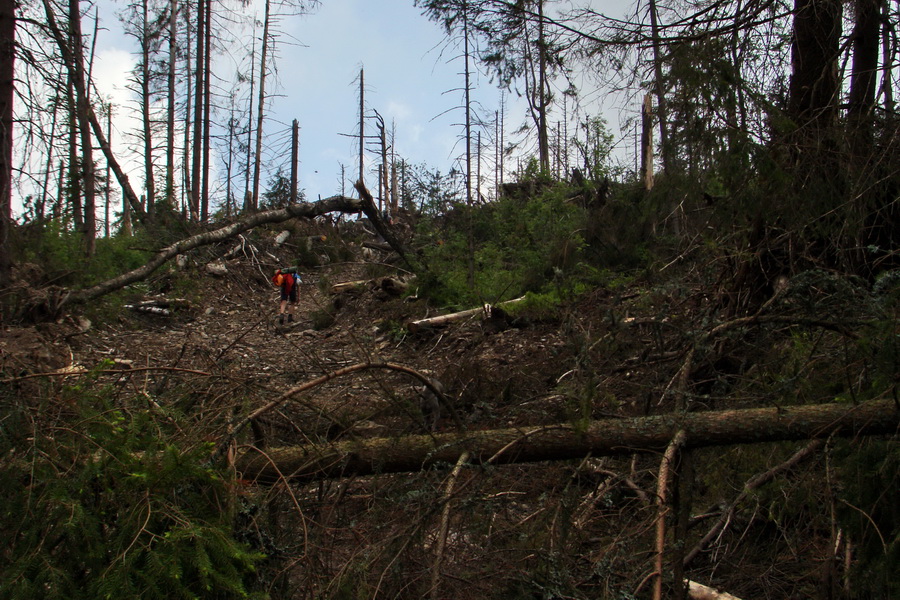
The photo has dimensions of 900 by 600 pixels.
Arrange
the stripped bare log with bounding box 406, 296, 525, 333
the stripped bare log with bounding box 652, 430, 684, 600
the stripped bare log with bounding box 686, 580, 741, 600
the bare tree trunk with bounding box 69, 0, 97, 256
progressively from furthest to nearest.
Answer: the stripped bare log with bounding box 406, 296, 525, 333
the bare tree trunk with bounding box 69, 0, 97, 256
the stripped bare log with bounding box 686, 580, 741, 600
the stripped bare log with bounding box 652, 430, 684, 600

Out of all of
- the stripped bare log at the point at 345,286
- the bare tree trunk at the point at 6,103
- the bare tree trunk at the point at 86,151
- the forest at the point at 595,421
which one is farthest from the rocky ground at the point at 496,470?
the stripped bare log at the point at 345,286

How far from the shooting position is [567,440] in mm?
3107

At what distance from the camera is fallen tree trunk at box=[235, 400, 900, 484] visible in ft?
9.53

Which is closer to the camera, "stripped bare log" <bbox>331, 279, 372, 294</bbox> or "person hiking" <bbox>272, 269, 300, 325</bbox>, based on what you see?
"person hiking" <bbox>272, 269, 300, 325</bbox>

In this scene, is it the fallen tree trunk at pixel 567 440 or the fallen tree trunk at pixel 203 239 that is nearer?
the fallen tree trunk at pixel 567 440

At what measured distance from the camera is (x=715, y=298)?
531 cm

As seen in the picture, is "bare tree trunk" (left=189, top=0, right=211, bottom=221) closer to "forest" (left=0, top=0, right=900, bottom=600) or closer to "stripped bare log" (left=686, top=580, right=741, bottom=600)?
"forest" (left=0, top=0, right=900, bottom=600)

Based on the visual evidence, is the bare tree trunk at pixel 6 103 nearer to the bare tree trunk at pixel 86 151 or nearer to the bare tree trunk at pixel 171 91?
the bare tree trunk at pixel 86 151

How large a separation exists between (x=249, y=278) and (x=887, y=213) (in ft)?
43.0

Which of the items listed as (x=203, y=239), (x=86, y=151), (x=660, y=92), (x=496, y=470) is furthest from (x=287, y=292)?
(x=496, y=470)

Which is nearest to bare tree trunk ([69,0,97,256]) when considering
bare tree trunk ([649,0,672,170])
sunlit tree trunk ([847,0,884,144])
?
bare tree trunk ([649,0,672,170])

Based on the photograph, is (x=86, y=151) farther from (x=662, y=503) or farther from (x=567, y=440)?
(x=662, y=503)

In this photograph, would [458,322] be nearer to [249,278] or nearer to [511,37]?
[511,37]

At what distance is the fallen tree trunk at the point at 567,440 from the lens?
2.90m
